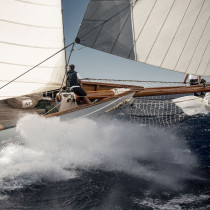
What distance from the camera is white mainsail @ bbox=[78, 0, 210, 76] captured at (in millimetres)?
5539

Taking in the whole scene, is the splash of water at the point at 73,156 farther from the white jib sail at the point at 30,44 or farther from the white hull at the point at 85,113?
the white jib sail at the point at 30,44

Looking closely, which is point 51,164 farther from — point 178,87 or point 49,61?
point 178,87

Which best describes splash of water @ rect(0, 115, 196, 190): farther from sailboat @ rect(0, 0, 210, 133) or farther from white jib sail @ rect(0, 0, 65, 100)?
white jib sail @ rect(0, 0, 65, 100)

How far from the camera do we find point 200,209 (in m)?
3.77

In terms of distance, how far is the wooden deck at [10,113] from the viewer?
6.35 m

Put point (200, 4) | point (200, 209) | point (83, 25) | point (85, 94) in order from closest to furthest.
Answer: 1. point (200, 209)
2. point (83, 25)
3. point (200, 4)
4. point (85, 94)

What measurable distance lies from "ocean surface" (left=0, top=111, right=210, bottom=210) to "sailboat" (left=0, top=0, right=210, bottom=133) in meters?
0.79

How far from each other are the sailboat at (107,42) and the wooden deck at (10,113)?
182 millimetres

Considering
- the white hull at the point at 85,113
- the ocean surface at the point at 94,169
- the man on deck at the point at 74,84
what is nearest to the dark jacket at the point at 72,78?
the man on deck at the point at 74,84

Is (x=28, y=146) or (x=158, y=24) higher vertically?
(x=158, y=24)

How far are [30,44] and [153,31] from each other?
3.43 meters

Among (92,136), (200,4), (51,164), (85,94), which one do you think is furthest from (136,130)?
(200,4)

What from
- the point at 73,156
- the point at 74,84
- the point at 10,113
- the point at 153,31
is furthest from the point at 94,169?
the point at 153,31

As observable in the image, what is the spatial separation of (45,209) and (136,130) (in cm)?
569
